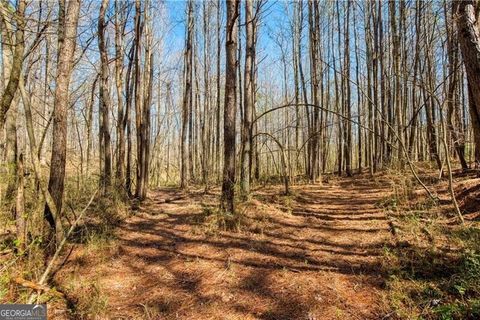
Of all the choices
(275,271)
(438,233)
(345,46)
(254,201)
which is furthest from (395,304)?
(345,46)

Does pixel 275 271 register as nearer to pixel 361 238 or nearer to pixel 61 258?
pixel 361 238

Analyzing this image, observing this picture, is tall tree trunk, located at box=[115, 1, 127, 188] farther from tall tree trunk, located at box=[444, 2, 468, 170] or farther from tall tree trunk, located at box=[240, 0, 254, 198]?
tall tree trunk, located at box=[444, 2, 468, 170]

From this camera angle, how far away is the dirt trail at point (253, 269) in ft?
10.3

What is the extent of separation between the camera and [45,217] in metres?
4.39

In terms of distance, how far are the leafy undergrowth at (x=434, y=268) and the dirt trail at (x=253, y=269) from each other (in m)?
0.17

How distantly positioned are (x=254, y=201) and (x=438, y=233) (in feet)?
10.0

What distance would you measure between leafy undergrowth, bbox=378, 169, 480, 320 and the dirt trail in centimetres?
17

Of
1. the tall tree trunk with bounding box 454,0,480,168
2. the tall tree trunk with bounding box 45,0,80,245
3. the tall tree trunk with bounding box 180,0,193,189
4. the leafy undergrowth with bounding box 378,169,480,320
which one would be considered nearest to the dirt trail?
the leafy undergrowth with bounding box 378,169,480,320

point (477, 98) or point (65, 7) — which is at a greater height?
point (65, 7)

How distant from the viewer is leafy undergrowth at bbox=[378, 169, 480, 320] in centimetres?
265

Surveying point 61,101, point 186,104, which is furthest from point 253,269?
point 186,104

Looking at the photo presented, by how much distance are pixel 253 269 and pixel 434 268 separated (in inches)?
78.4

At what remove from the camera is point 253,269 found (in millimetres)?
3885

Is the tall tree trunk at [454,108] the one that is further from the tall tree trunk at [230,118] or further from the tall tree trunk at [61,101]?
the tall tree trunk at [61,101]
